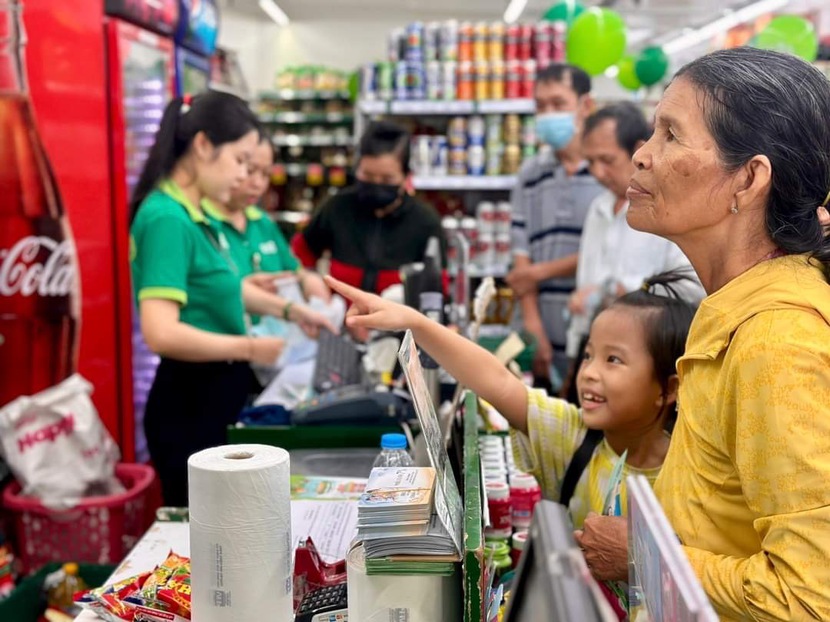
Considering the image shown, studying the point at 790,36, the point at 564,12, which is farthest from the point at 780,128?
the point at 790,36

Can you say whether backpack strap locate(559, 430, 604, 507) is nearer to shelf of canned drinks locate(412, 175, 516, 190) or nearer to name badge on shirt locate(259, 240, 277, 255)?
name badge on shirt locate(259, 240, 277, 255)

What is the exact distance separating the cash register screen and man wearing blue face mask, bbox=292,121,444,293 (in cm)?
324

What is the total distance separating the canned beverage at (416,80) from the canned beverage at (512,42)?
1.98 feet

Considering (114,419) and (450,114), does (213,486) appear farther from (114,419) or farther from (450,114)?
(450,114)

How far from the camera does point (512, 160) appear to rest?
554 centimetres

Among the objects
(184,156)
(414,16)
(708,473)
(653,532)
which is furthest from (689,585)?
(414,16)

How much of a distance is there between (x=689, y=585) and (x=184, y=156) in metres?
2.56

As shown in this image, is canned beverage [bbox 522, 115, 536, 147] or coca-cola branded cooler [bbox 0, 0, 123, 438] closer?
coca-cola branded cooler [bbox 0, 0, 123, 438]

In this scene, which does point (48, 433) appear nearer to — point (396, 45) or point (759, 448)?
point (759, 448)

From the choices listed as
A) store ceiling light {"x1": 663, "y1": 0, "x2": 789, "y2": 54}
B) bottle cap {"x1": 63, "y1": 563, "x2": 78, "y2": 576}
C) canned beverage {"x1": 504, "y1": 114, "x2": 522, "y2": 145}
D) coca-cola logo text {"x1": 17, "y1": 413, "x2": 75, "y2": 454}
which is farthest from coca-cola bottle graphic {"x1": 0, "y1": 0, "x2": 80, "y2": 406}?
store ceiling light {"x1": 663, "y1": 0, "x2": 789, "y2": 54}

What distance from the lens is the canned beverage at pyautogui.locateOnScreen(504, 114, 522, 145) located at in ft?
18.2

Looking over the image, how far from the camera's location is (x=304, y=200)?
37.6 feet

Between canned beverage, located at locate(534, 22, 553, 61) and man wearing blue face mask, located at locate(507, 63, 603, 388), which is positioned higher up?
canned beverage, located at locate(534, 22, 553, 61)

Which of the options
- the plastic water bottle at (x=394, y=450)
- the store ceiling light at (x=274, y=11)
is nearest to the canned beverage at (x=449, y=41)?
the plastic water bottle at (x=394, y=450)
